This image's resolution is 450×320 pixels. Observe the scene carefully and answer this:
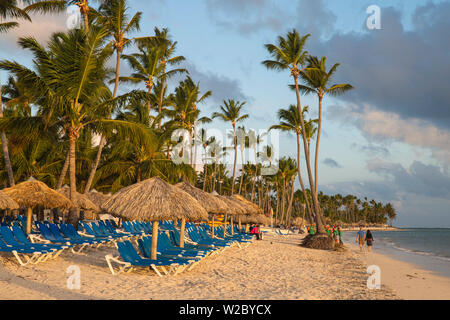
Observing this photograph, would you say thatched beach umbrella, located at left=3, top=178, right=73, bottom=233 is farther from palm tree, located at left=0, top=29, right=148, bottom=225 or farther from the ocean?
the ocean

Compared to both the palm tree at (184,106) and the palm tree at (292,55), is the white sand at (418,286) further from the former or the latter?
the palm tree at (184,106)

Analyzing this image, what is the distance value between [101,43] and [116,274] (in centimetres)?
918

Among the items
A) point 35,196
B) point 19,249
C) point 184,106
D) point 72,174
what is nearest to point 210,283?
point 19,249

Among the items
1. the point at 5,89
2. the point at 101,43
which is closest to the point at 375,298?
the point at 101,43

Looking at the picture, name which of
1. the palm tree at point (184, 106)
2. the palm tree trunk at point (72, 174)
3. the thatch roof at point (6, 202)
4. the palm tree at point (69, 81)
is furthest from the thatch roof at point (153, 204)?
the palm tree at point (184, 106)

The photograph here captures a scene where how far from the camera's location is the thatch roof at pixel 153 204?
838 centimetres

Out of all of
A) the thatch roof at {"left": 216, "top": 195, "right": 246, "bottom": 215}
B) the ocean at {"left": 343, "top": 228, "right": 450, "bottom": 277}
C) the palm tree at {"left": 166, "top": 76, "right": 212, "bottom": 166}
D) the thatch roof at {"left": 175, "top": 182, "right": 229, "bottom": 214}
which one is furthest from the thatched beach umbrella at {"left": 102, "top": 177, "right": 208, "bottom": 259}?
the palm tree at {"left": 166, "top": 76, "right": 212, "bottom": 166}

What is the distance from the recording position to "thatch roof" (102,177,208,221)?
8.38m

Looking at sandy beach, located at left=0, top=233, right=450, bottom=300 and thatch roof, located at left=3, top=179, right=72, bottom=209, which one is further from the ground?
thatch roof, located at left=3, top=179, right=72, bottom=209

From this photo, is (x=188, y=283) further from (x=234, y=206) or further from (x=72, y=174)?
(x=234, y=206)

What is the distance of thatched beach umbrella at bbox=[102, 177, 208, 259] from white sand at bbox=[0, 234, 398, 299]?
1235 mm

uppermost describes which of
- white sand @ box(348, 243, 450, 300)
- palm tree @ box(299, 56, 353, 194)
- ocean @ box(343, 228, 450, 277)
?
palm tree @ box(299, 56, 353, 194)
